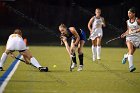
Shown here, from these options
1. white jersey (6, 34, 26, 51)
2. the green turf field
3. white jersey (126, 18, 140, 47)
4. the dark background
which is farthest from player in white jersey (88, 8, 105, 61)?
the dark background

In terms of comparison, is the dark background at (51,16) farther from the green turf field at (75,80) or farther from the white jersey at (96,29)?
the green turf field at (75,80)

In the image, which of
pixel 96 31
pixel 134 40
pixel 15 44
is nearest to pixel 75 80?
pixel 15 44

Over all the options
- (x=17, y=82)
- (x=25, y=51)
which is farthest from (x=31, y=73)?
(x=17, y=82)

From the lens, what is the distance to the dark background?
3566cm

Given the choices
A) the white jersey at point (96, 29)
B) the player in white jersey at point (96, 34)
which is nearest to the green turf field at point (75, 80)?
the player in white jersey at point (96, 34)

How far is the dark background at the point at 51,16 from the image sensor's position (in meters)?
35.7

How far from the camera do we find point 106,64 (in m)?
20.4

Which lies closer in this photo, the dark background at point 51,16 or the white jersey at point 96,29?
the white jersey at point 96,29

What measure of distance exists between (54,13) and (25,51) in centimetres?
1864

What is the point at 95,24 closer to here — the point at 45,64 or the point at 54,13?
the point at 45,64

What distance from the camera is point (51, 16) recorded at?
119ft

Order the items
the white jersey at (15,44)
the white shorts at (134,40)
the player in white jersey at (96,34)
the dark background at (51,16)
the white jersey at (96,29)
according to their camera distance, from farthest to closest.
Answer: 1. the dark background at (51,16)
2. the white jersey at (96,29)
3. the player in white jersey at (96,34)
4. the white shorts at (134,40)
5. the white jersey at (15,44)

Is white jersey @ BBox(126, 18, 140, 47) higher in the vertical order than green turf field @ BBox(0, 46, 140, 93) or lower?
higher

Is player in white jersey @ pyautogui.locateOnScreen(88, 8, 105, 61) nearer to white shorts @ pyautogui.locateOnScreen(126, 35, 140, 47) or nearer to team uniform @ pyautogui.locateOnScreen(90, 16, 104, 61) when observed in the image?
team uniform @ pyautogui.locateOnScreen(90, 16, 104, 61)
